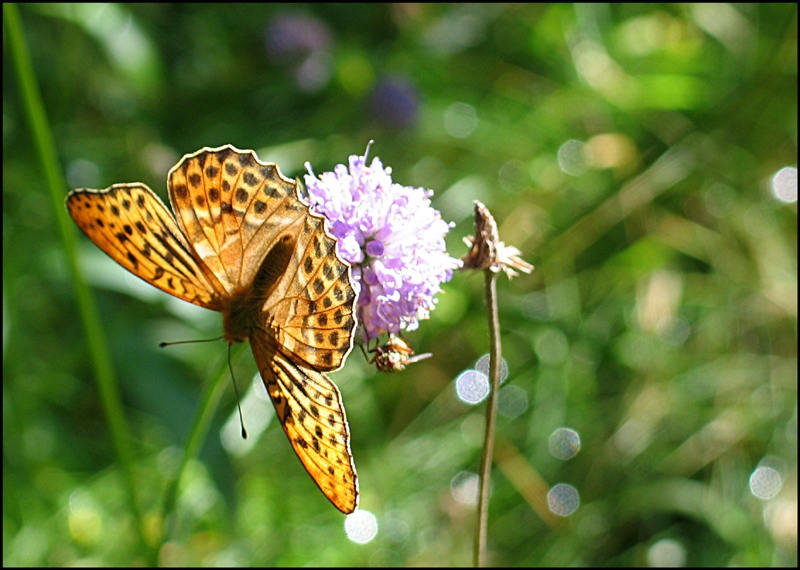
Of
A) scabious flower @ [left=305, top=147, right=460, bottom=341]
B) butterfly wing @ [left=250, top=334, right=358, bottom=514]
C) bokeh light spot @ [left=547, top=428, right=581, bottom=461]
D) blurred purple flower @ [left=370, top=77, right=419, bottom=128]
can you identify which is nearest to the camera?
butterfly wing @ [left=250, top=334, right=358, bottom=514]

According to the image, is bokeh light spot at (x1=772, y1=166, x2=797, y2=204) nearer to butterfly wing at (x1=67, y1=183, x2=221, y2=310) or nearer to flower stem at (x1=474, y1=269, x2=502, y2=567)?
flower stem at (x1=474, y1=269, x2=502, y2=567)

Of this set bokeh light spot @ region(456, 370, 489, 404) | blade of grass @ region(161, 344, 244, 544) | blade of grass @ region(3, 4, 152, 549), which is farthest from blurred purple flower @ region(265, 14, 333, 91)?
blade of grass @ region(161, 344, 244, 544)

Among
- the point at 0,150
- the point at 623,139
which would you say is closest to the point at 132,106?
the point at 0,150

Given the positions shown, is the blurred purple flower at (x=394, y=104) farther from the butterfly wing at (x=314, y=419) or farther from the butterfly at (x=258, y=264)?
the butterfly wing at (x=314, y=419)

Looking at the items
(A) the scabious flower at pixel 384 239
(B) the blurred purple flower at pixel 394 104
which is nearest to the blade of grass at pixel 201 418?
(A) the scabious flower at pixel 384 239

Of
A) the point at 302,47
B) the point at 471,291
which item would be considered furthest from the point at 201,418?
the point at 302,47

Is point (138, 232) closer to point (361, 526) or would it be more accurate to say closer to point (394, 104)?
point (361, 526)
